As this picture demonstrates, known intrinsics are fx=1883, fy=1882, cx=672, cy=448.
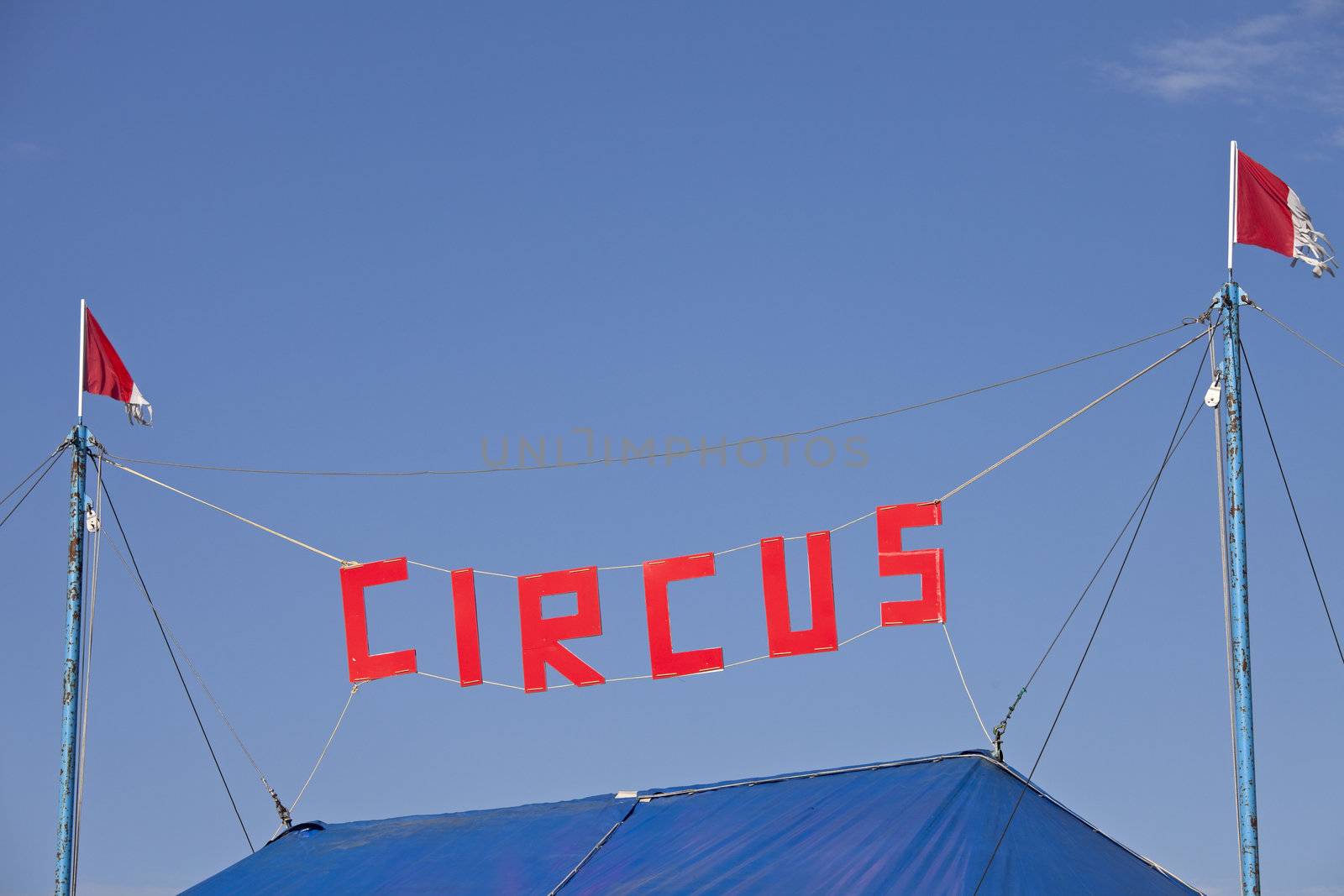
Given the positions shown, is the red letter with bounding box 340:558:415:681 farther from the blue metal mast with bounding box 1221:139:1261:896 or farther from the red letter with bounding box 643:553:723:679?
the blue metal mast with bounding box 1221:139:1261:896

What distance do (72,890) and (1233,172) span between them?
66.0 feet

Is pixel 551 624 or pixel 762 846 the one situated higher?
pixel 551 624

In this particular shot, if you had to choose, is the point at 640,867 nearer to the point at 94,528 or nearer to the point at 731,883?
the point at 731,883

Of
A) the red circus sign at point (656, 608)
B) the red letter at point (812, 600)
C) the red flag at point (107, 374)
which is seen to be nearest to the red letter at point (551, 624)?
the red circus sign at point (656, 608)

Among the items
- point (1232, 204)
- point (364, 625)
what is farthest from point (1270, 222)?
point (364, 625)

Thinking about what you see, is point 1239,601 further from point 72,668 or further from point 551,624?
point 72,668

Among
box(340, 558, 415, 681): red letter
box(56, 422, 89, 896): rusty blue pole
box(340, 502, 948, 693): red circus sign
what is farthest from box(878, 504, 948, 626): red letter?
box(56, 422, 89, 896): rusty blue pole

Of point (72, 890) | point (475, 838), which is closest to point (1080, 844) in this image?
point (475, 838)

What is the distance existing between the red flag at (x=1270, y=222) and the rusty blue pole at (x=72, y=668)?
18.7 m

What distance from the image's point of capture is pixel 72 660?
30312 millimetres

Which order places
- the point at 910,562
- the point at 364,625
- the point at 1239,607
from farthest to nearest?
the point at 364,625, the point at 910,562, the point at 1239,607

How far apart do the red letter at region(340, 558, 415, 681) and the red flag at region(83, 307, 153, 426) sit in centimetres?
514

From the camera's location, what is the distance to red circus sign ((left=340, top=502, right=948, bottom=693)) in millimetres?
27984

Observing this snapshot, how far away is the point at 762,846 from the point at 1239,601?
677cm
